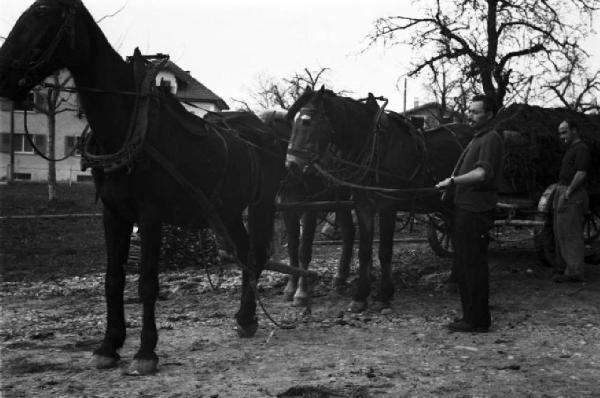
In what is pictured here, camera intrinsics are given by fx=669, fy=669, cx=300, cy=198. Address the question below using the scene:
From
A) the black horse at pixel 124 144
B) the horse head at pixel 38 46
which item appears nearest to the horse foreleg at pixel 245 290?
the black horse at pixel 124 144

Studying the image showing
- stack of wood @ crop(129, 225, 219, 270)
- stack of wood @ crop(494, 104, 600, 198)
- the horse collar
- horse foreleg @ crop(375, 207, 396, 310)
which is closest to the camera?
the horse collar

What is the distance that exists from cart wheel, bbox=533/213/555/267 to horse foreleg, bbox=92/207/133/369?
6.29 m

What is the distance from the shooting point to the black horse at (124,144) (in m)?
4.71

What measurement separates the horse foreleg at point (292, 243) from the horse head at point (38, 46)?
434 cm

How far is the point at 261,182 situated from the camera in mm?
7035

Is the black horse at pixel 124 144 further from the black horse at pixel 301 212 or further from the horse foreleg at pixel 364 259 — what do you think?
the black horse at pixel 301 212

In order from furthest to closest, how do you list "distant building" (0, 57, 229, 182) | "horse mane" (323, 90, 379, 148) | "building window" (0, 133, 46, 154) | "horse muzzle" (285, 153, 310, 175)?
1. "building window" (0, 133, 46, 154)
2. "distant building" (0, 57, 229, 182)
3. "horse mane" (323, 90, 379, 148)
4. "horse muzzle" (285, 153, 310, 175)

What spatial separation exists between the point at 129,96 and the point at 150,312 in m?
1.72

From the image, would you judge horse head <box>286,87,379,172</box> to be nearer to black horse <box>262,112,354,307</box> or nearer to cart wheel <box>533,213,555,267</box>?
black horse <box>262,112,354,307</box>

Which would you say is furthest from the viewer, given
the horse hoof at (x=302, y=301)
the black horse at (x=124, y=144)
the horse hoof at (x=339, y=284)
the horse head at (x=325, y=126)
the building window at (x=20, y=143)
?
the building window at (x=20, y=143)

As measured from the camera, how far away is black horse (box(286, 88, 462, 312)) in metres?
7.45

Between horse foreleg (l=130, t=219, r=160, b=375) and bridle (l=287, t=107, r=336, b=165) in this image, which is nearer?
horse foreleg (l=130, t=219, r=160, b=375)

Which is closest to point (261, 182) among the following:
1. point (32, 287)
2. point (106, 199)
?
point (106, 199)

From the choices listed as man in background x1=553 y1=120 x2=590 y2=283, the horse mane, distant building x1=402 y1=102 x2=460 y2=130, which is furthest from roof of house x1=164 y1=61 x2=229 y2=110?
the horse mane
